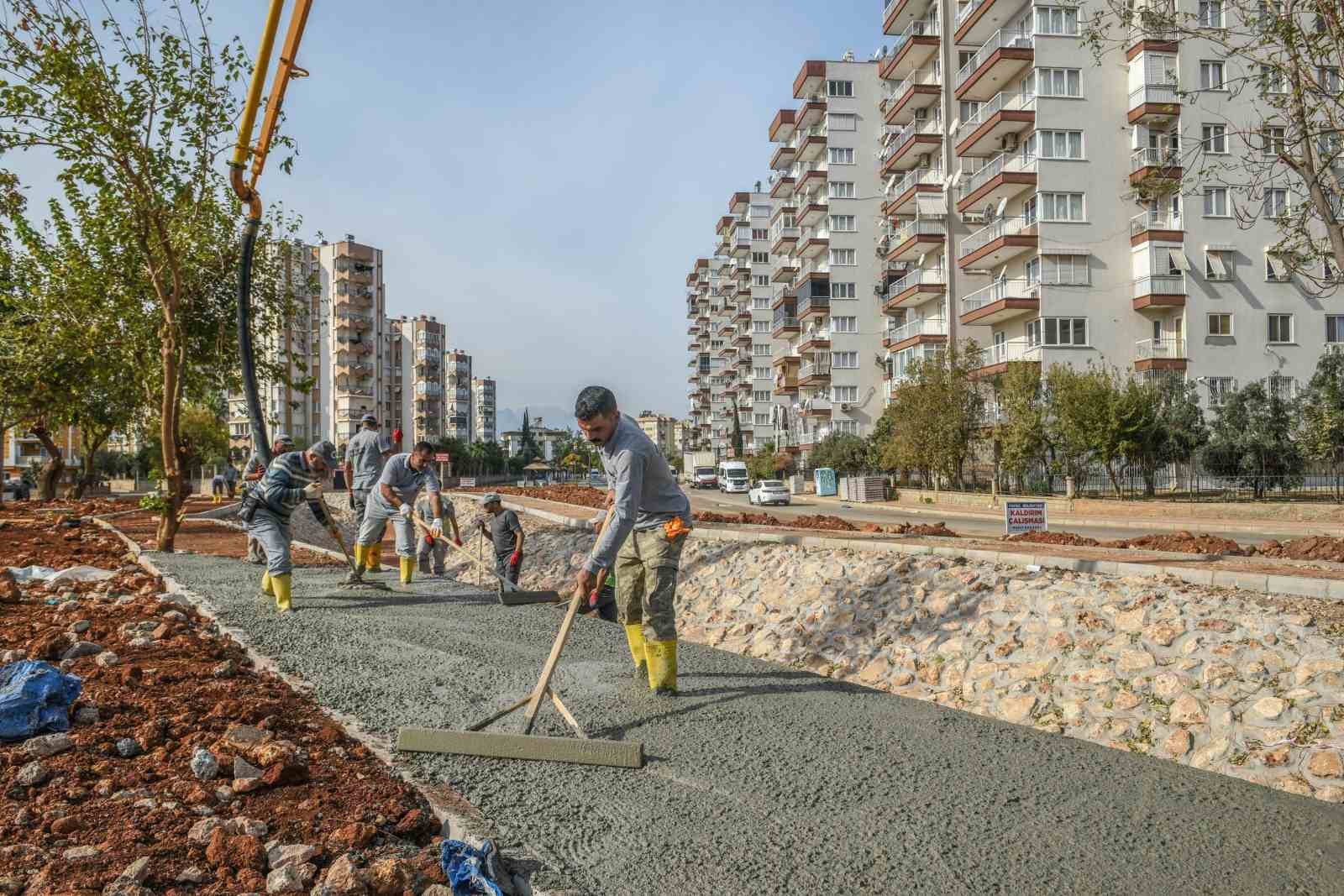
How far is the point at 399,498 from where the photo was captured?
991 cm

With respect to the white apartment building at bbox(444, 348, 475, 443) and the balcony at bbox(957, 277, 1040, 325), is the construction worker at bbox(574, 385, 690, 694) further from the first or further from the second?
the white apartment building at bbox(444, 348, 475, 443)

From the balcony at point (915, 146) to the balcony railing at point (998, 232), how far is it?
291 inches

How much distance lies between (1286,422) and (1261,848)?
1149 inches

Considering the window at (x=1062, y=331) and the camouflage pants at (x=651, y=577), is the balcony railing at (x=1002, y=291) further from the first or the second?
the camouflage pants at (x=651, y=577)

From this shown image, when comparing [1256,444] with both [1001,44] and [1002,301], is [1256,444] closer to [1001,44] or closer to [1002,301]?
[1002,301]

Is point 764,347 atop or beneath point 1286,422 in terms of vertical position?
atop

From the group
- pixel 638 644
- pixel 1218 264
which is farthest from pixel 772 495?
pixel 638 644

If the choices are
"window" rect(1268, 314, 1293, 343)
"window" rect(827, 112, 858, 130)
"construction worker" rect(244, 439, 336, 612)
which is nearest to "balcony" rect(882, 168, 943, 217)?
"window" rect(827, 112, 858, 130)

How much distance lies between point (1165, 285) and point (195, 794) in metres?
41.4

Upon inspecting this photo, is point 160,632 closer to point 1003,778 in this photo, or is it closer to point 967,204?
point 1003,778

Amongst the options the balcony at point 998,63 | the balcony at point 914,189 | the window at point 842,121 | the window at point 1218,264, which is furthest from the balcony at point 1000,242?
the window at point 842,121

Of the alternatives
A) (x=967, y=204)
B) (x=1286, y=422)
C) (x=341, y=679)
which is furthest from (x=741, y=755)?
(x=967, y=204)

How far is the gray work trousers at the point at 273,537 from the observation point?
8.04m

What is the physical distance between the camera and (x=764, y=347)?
A: 3696 inches
